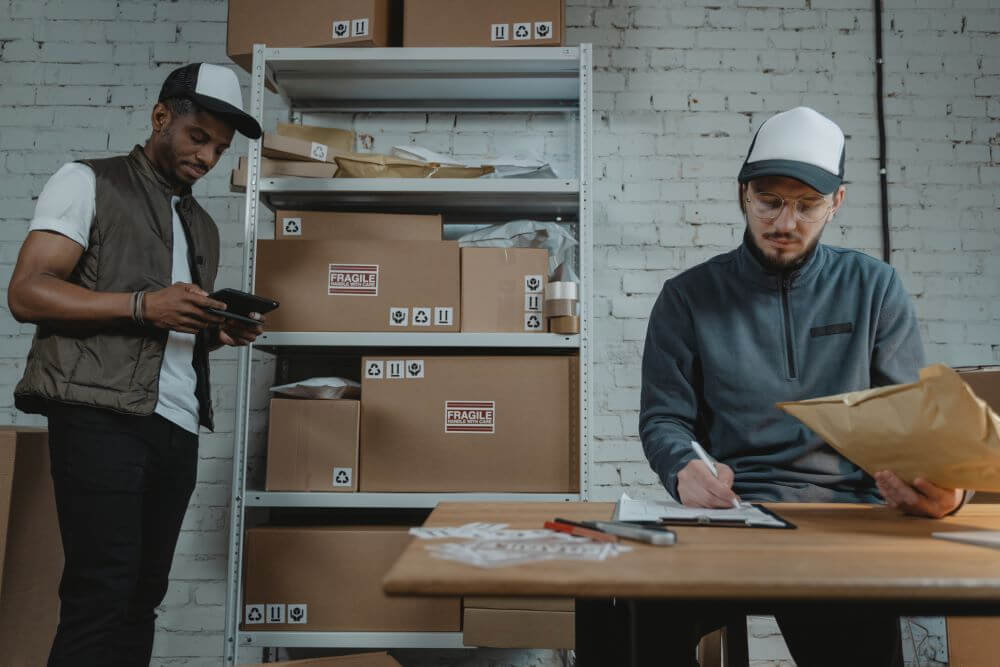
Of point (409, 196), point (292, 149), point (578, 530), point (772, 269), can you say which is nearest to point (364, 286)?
point (409, 196)

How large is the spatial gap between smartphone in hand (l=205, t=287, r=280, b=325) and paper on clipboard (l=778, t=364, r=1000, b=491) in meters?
1.12

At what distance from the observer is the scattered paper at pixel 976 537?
2.51ft

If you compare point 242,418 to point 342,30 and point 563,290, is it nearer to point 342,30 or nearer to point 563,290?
point 563,290

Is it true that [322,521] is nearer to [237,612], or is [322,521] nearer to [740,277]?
[237,612]

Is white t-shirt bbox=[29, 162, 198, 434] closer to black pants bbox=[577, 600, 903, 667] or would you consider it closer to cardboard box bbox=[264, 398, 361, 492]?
cardboard box bbox=[264, 398, 361, 492]

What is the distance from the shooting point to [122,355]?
1.47 metres

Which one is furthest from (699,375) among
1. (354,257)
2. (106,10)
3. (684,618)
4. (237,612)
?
(106,10)

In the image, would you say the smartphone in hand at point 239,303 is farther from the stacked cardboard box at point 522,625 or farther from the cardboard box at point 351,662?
the stacked cardboard box at point 522,625

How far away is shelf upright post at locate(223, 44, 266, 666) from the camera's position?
188 cm

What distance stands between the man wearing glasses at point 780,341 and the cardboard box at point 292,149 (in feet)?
3.67

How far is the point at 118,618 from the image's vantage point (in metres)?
1.39

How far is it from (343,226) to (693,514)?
1390mm

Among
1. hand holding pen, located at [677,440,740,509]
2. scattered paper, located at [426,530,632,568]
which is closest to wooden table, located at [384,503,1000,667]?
scattered paper, located at [426,530,632,568]

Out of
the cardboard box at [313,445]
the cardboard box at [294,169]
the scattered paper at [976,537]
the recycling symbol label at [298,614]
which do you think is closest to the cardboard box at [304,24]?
the cardboard box at [294,169]
